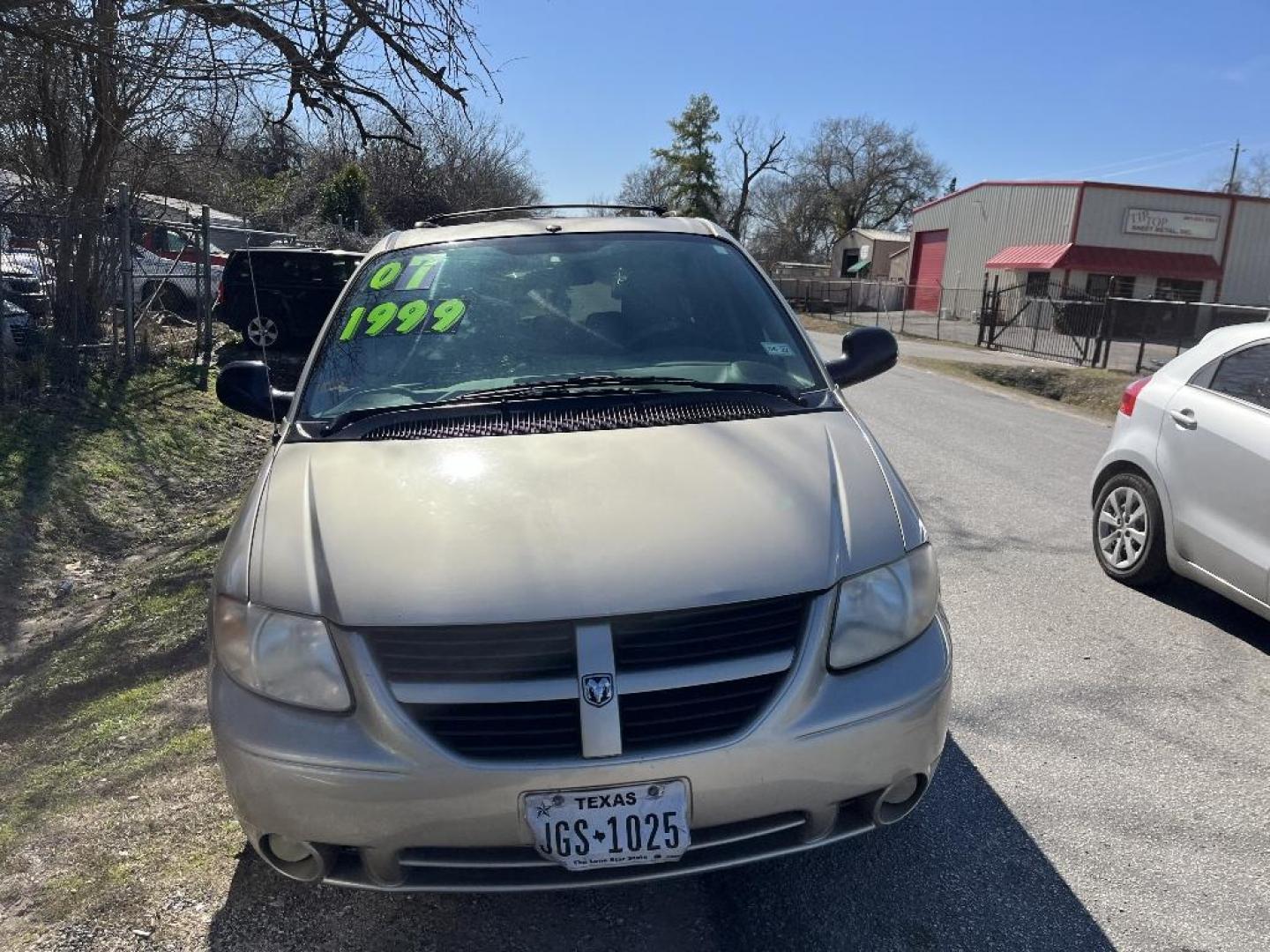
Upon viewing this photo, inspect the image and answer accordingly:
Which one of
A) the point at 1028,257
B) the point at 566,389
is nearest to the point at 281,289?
the point at 566,389

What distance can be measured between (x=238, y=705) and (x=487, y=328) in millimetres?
1634

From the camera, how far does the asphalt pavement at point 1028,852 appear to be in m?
2.62

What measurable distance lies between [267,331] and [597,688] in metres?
12.2

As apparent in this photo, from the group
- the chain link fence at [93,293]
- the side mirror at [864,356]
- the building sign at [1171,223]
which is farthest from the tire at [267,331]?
the building sign at [1171,223]

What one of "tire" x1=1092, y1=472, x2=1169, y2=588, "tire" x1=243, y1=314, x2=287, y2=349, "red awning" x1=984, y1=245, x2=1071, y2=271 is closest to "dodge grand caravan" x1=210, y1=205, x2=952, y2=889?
"tire" x1=1092, y1=472, x2=1169, y2=588

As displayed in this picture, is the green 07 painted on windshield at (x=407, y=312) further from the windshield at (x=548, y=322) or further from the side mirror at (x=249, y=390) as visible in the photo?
the side mirror at (x=249, y=390)

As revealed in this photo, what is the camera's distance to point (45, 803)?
3.27m

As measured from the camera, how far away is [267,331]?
13102mm

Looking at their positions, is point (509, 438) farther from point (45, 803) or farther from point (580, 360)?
point (45, 803)

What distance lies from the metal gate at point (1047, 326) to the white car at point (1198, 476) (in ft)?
51.3

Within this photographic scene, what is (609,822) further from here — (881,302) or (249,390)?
(881,302)

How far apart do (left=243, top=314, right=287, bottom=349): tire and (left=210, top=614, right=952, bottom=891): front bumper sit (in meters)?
10.9

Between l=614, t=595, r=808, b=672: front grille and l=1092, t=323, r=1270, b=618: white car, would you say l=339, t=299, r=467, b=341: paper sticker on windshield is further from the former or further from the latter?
l=1092, t=323, r=1270, b=618: white car

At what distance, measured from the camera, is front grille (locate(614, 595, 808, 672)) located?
228 centimetres
